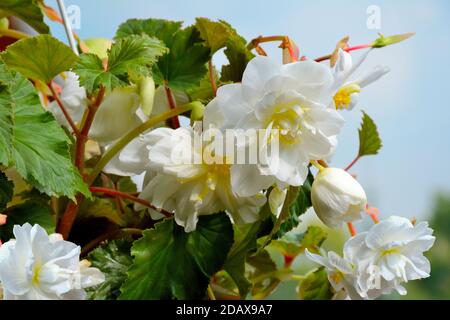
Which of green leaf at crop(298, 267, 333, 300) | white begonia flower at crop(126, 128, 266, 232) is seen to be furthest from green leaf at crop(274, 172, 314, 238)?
green leaf at crop(298, 267, 333, 300)

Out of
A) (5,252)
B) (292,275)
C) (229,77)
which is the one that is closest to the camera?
(5,252)

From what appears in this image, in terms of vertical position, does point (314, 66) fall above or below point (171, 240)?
above

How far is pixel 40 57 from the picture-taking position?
1.40 ft

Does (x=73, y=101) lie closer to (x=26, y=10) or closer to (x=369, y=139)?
(x=26, y=10)

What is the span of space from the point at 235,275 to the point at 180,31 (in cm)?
18

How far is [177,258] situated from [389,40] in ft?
0.68

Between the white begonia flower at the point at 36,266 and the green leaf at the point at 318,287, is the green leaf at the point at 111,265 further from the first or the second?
the green leaf at the point at 318,287

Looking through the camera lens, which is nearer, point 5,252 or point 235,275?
point 5,252

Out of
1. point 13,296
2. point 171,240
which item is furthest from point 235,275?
point 13,296

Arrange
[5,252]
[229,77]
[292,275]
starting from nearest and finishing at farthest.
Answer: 1. [5,252]
2. [229,77]
3. [292,275]

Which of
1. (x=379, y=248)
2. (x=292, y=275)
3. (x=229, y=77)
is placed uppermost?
(x=229, y=77)

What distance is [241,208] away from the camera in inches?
16.4

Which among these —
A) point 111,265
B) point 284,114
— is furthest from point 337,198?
point 111,265
